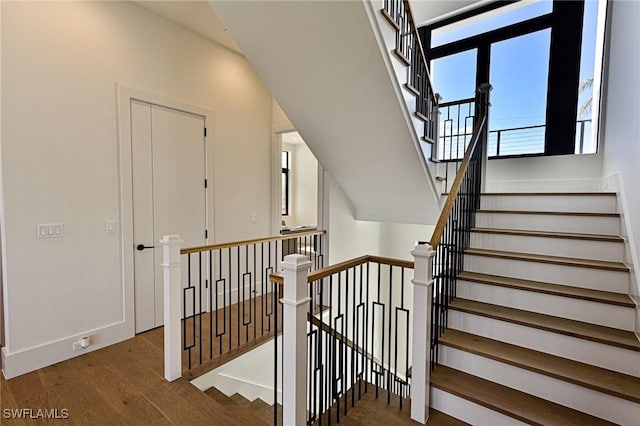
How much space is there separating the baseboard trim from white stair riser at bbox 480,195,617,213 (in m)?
3.95

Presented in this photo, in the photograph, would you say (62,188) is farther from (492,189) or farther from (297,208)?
(297,208)

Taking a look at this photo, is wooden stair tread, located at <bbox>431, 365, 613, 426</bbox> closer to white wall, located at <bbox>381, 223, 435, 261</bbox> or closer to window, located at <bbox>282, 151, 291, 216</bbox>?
white wall, located at <bbox>381, 223, 435, 261</bbox>

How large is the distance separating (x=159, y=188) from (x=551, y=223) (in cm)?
386

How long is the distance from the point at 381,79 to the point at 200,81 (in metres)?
2.31

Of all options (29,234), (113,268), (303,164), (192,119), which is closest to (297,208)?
(303,164)

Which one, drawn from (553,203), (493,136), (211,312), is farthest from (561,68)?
(211,312)

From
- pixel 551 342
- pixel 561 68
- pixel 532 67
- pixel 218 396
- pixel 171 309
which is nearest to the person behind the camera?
pixel 551 342

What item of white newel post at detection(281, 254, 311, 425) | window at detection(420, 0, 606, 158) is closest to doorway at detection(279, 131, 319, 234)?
window at detection(420, 0, 606, 158)

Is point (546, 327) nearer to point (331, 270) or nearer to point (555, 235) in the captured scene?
point (555, 235)

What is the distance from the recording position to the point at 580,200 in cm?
282

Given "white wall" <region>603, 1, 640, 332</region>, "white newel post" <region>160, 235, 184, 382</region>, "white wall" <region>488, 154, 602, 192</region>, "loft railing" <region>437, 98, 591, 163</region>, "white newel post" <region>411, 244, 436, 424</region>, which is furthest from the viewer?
"loft railing" <region>437, 98, 591, 163</region>

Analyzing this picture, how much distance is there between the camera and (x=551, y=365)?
6.23 feet

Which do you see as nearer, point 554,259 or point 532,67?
point 554,259

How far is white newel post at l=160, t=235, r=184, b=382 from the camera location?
7.68 ft
